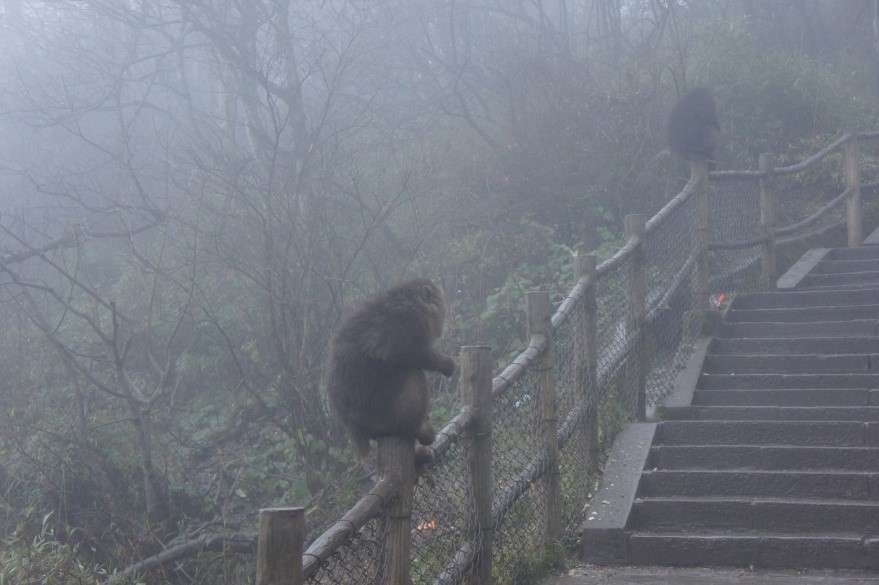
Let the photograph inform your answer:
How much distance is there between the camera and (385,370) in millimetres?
4285

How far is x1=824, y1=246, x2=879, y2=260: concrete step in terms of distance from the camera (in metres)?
11.1

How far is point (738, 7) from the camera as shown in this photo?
68.6ft

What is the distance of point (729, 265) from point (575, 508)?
14.3 ft

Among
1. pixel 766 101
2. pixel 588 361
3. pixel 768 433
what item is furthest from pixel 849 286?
pixel 766 101

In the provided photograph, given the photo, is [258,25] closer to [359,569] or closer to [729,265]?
[729,265]

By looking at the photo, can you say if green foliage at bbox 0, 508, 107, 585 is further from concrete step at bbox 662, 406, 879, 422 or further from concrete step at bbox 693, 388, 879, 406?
concrete step at bbox 693, 388, 879, 406

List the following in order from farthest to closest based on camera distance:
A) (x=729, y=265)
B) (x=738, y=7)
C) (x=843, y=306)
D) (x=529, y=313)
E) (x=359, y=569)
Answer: (x=738, y=7), (x=729, y=265), (x=843, y=306), (x=529, y=313), (x=359, y=569)

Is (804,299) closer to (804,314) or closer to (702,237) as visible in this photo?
(804,314)

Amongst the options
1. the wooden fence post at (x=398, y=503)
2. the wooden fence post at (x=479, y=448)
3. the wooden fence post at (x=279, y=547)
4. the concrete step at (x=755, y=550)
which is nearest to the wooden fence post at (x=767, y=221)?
the concrete step at (x=755, y=550)

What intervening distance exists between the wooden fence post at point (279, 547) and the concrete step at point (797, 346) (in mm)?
6451

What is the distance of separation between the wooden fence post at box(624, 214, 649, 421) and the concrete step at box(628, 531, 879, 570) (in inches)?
70.4

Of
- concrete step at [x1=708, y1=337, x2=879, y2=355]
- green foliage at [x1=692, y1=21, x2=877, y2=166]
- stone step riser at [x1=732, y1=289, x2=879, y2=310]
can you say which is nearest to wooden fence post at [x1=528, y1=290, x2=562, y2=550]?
concrete step at [x1=708, y1=337, x2=879, y2=355]

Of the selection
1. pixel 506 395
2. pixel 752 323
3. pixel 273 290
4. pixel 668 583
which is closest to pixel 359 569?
pixel 506 395

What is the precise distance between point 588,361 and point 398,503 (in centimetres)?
313
